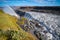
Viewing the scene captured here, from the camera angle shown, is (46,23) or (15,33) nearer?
(15,33)

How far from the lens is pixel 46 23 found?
2779mm

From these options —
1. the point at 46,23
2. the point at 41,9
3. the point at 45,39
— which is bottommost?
the point at 45,39

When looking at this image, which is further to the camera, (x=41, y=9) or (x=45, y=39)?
(x=41, y=9)

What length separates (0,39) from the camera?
2553 mm

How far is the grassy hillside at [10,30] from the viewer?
2580 mm

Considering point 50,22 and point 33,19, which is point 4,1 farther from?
point 50,22

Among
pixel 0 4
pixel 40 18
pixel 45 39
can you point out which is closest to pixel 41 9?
pixel 40 18

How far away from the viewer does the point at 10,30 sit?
2621 mm

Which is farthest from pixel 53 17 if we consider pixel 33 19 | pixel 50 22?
pixel 33 19

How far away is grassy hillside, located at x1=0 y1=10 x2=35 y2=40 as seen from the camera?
2.58 m

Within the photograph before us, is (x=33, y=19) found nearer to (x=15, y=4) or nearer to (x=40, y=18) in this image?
(x=40, y=18)

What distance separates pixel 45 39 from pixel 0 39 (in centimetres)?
73

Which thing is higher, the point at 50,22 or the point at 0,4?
the point at 0,4

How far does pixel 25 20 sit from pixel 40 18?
0.26 metres
